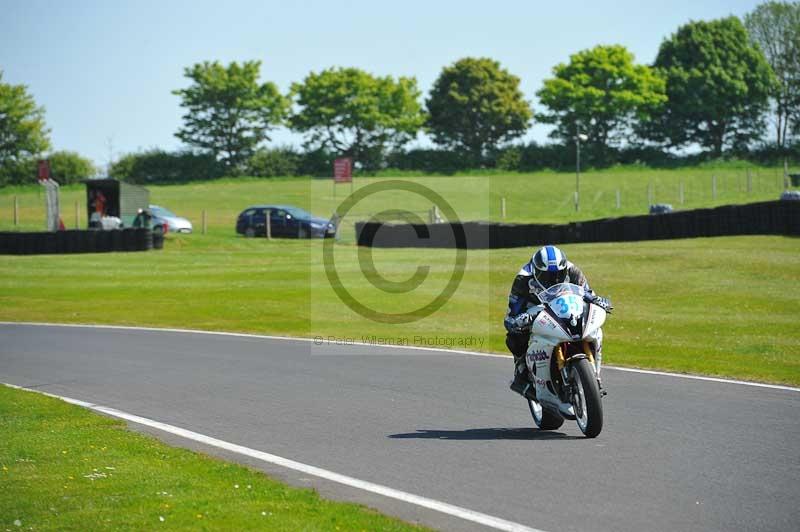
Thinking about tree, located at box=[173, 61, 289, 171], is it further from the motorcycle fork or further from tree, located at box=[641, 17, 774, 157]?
the motorcycle fork

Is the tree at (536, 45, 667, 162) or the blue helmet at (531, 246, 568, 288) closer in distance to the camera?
the blue helmet at (531, 246, 568, 288)

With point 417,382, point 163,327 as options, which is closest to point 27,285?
point 163,327

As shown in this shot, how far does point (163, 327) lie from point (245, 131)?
69.0 m

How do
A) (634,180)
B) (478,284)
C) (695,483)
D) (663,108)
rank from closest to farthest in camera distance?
(695,483) → (478,284) → (634,180) → (663,108)

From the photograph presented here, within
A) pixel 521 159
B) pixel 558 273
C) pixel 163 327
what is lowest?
pixel 163 327

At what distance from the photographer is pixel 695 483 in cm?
703

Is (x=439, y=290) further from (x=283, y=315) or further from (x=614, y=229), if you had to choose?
(x=614, y=229)

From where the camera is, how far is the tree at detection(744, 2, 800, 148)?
98375mm

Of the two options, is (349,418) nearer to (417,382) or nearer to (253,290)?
(417,382)

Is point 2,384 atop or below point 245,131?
below

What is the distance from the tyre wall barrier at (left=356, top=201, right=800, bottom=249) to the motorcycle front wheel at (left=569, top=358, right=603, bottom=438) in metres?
22.5

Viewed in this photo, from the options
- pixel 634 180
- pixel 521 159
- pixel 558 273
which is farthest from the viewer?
pixel 521 159

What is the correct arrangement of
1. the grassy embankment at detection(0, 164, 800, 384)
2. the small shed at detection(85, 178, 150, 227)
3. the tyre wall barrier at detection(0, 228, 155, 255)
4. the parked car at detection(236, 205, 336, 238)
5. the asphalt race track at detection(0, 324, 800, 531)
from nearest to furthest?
the asphalt race track at detection(0, 324, 800, 531)
the grassy embankment at detection(0, 164, 800, 384)
the tyre wall barrier at detection(0, 228, 155, 255)
the parked car at detection(236, 205, 336, 238)
the small shed at detection(85, 178, 150, 227)

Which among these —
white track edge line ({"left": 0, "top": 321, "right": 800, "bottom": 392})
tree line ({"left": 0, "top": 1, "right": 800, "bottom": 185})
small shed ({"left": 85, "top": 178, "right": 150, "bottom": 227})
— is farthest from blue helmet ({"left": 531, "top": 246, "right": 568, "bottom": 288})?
tree line ({"left": 0, "top": 1, "right": 800, "bottom": 185})
